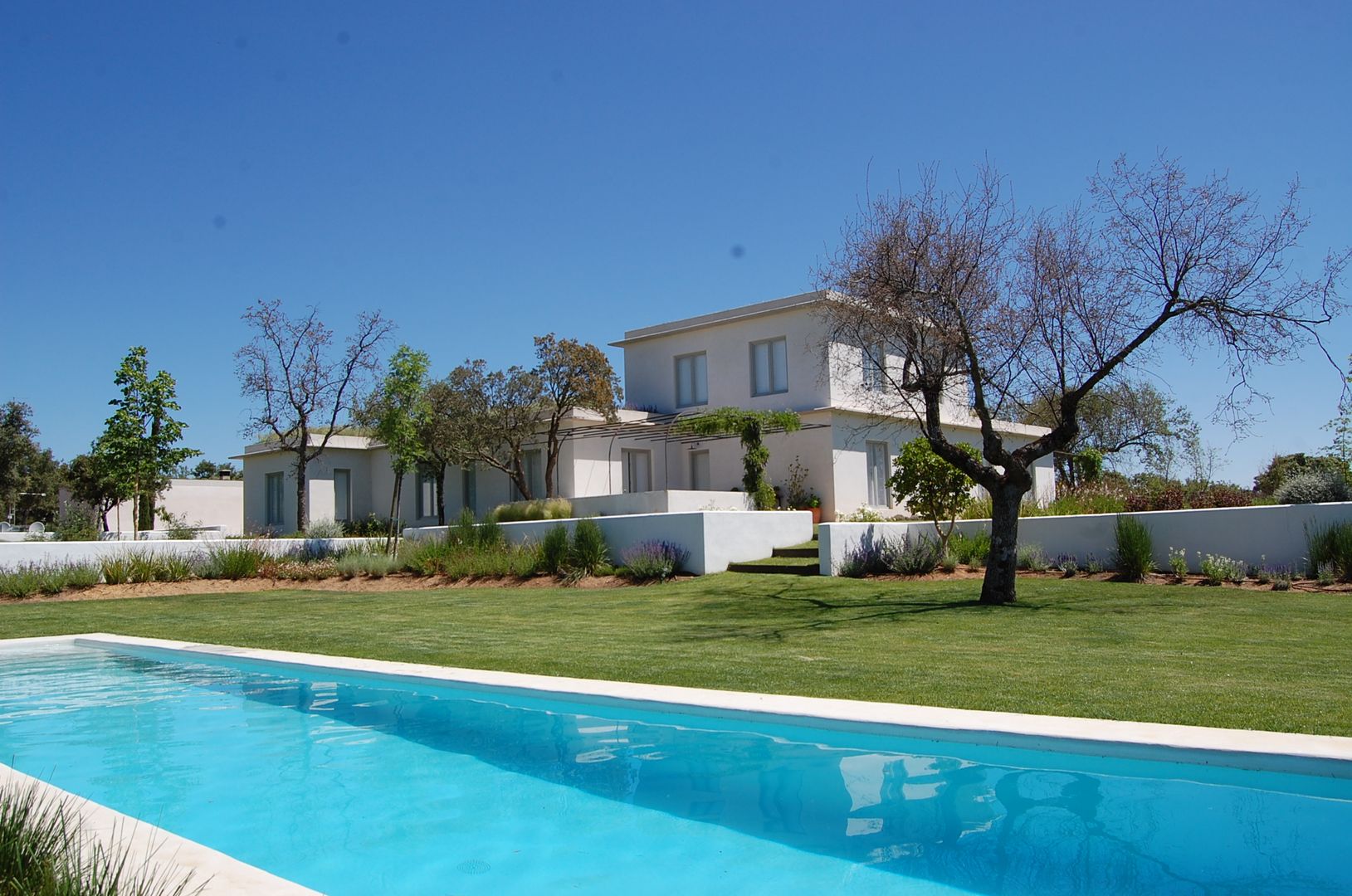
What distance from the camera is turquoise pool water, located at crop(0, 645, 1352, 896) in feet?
16.0

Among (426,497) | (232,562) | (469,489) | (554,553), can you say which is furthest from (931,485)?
(426,497)

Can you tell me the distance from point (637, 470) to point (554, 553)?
9998mm

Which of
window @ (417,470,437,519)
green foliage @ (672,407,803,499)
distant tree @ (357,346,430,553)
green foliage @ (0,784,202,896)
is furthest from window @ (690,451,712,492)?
green foliage @ (0,784,202,896)

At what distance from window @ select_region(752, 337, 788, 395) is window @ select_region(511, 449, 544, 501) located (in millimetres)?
6981

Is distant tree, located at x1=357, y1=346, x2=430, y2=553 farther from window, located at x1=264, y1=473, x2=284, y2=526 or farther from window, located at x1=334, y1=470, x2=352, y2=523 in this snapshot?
window, located at x1=264, y1=473, x2=284, y2=526

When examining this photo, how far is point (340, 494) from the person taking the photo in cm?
3469

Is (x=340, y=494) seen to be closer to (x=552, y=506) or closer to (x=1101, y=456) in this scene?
(x=552, y=506)

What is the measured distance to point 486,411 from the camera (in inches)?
1087

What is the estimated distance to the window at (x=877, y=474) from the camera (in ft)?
90.3

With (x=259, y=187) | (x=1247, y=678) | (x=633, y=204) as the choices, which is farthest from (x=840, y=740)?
(x=259, y=187)

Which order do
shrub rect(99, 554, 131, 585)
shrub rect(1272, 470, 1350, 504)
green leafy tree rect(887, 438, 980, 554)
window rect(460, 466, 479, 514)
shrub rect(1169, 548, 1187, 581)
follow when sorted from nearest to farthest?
shrub rect(1169, 548, 1187, 581) → shrub rect(1272, 470, 1350, 504) → green leafy tree rect(887, 438, 980, 554) → shrub rect(99, 554, 131, 585) → window rect(460, 466, 479, 514)

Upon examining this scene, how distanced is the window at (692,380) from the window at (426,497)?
9.27 m

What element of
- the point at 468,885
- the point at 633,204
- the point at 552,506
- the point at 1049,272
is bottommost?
the point at 468,885

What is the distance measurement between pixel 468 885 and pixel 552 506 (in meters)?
19.4
